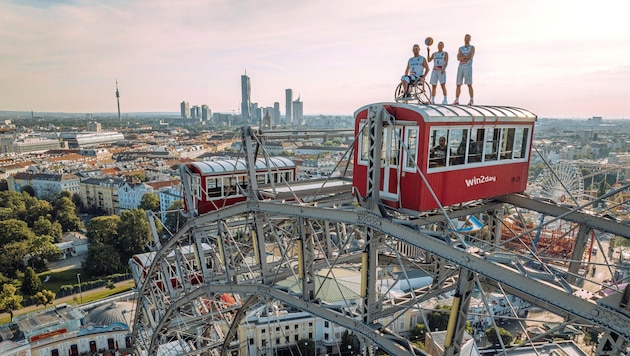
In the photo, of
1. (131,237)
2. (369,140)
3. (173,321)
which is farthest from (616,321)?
(131,237)

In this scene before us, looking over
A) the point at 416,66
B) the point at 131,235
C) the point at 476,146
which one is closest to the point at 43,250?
the point at 131,235

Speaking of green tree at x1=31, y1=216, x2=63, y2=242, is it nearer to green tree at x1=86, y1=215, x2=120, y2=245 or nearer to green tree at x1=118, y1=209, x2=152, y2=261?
green tree at x1=86, y1=215, x2=120, y2=245

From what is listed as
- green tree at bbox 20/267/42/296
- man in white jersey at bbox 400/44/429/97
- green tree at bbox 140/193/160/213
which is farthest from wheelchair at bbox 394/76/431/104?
green tree at bbox 140/193/160/213

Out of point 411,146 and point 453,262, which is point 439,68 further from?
point 453,262

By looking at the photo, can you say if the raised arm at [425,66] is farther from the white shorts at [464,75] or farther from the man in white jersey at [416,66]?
the white shorts at [464,75]

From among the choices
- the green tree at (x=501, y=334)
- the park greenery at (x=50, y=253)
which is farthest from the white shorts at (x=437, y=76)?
the park greenery at (x=50, y=253)
